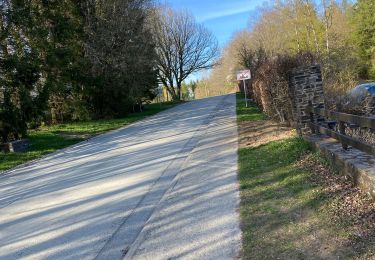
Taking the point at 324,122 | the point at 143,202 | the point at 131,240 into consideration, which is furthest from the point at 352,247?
the point at 324,122

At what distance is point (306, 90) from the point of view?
11.0 m

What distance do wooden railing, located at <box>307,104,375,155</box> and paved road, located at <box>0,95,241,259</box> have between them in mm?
2058

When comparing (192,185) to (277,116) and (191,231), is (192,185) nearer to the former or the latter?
(191,231)

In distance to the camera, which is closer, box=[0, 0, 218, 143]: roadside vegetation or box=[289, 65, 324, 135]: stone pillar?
box=[289, 65, 324, 135]: stone pillar

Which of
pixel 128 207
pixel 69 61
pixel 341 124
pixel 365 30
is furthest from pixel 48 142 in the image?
pixel 365 30

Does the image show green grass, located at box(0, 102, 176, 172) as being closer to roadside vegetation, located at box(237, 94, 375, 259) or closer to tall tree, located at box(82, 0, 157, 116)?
tall tree, located at box(82, 0, 157, 116)

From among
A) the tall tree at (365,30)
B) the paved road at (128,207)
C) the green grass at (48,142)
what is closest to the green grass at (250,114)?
→ the paved road at (128,207)

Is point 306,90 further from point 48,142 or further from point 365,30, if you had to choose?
point 365,30

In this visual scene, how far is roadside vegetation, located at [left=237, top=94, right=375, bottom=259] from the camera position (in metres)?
4.66

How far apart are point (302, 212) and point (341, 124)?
2.75 metres

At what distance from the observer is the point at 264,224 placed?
223 inches

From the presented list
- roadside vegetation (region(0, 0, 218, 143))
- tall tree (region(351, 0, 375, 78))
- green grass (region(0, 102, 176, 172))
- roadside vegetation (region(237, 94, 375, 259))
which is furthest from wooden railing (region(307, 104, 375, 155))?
tall tree (region(351, 0, 375, 78))

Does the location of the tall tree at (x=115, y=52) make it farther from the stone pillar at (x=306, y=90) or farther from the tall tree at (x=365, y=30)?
the tall tree at (x=365, y=30)

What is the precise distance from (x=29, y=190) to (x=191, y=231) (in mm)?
5873
